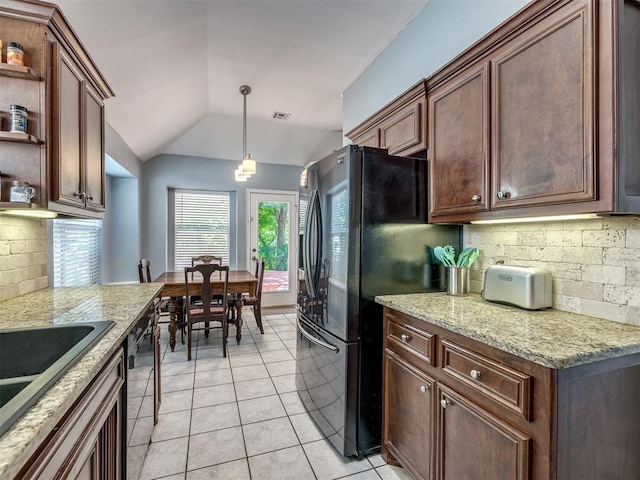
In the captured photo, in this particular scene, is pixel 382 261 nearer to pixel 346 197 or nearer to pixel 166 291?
pixel 346 197

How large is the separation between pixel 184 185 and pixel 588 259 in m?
5.01

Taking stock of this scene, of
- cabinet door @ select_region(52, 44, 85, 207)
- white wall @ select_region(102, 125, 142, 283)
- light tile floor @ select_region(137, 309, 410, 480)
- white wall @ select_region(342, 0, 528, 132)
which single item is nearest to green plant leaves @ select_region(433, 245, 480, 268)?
light tile floor @ select_region(137, 309, 410, 480)

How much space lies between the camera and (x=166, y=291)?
346 centimetres

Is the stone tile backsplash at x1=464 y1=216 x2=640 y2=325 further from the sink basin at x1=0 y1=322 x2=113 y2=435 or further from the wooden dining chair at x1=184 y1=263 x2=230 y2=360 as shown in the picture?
the wooden dining chair at x1=184 y1=263 x2=230 y2=360

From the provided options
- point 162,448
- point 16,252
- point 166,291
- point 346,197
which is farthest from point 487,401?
point 166,291

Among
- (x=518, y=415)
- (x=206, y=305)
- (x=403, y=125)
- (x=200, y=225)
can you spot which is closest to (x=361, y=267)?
(x=518, y=415)

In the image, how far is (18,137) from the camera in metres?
1.32

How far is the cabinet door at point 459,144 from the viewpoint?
1600 mm

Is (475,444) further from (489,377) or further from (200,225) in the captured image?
(200,225)

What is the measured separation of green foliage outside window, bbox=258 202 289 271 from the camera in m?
5.38

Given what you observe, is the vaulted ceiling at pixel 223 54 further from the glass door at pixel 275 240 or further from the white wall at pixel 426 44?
the glass door at pixel 275 240

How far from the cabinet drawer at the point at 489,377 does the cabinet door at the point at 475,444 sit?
76 mm

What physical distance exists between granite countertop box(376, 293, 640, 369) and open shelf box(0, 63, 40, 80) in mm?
1935

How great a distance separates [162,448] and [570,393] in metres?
2.08
